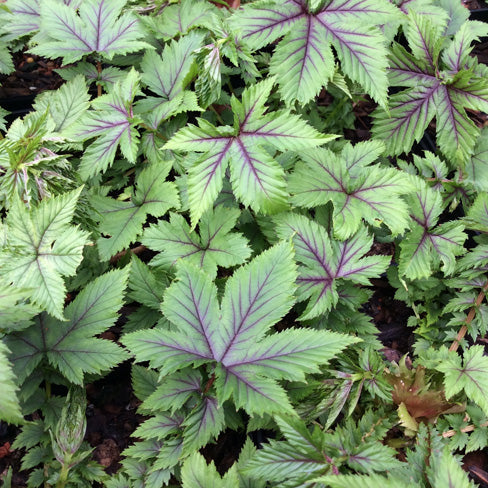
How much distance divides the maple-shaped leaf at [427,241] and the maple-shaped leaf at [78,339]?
3.76 ft

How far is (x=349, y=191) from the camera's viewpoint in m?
1.84

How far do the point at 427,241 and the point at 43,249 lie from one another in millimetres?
1502

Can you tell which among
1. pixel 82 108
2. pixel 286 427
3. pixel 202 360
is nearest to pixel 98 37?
pixel 82 108

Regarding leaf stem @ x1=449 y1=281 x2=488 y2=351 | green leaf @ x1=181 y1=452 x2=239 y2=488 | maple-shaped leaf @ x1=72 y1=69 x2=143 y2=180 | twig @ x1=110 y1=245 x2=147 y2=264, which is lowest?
leaf stem @ x1=449 y1=281 x2=488 y2=351

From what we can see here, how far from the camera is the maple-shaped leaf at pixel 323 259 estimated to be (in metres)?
1.75

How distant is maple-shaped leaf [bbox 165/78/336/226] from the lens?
162cm

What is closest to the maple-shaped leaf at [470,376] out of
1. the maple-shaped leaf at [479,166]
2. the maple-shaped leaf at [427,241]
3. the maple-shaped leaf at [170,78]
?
the maple-shaped leaf at [427,241]

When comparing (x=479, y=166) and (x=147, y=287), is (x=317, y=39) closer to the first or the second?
(x=479, y=166)

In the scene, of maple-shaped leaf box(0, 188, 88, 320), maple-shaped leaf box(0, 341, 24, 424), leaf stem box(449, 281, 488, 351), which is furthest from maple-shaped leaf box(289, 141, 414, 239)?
maple-shaped leaf box(0, 341, 24, 424)

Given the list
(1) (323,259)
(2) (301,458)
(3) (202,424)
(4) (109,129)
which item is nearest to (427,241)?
(1) (323,259)

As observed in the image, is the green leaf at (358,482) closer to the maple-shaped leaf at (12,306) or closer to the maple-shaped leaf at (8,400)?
the maple-shaped leaf at (8,400)

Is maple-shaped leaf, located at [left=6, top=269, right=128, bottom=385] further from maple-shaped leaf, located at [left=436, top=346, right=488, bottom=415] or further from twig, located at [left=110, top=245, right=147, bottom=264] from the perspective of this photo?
maple-shaped leaf, located at [left=436, top=346, right=488, bottom=415]

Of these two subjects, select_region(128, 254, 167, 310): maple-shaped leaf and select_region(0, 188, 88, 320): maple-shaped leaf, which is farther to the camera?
select_region(128, 254, 167, 310): maple-shaped leaf

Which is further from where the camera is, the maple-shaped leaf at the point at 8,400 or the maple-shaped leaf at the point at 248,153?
the maple-shaped leaf at the point at 248,153
